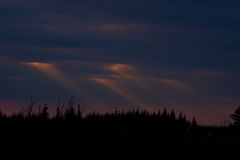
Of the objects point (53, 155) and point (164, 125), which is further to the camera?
point (164, 125)

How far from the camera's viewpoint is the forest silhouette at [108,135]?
6041cm

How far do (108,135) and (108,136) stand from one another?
0.44 metres

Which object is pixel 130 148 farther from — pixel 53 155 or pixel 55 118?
pixel 55 118

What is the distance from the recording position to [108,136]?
209 feet

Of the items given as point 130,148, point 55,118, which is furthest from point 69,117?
point 130,148

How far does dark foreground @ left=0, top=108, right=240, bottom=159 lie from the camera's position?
197 ft

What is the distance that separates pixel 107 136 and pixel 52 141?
4037 millimetres

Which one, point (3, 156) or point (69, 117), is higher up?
point (69, 117)

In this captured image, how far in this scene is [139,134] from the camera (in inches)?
2539

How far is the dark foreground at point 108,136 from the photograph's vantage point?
60.0 metres

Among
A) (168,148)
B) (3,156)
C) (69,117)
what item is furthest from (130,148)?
(69,117)

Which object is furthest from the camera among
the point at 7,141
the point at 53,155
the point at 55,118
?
the point at 55,118

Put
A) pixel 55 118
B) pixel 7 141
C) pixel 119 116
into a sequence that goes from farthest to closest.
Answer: pixel 119 116, pixel 55 118, pixel 7 141

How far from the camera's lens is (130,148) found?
6053 cm
